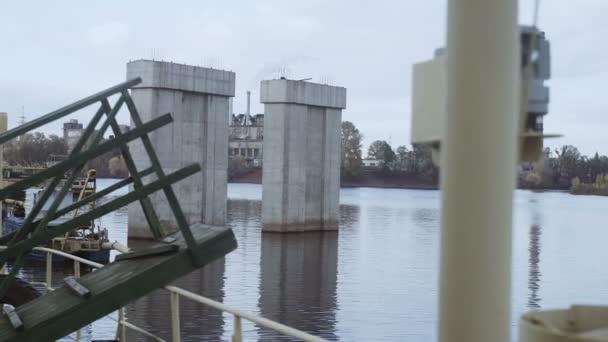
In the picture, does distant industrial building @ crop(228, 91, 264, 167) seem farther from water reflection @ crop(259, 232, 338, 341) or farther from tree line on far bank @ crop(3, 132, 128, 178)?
water reflection @ crop(259, 232, 338, 341)

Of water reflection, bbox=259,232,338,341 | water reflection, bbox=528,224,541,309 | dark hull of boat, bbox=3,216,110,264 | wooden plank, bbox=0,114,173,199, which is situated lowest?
water reflection, bbox=259,232,338,341

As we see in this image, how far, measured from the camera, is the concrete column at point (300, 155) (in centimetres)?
4672

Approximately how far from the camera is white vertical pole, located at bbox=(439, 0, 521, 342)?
7.22ft

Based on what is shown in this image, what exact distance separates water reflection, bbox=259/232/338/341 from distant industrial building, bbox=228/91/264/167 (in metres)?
83.6

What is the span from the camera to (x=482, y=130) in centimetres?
220

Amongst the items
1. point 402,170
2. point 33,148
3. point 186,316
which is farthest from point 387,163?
point 186,316

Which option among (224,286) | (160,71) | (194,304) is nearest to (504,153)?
(194,304)

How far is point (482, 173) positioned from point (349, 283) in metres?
25.8

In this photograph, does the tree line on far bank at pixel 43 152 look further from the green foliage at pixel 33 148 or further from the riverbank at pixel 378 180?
the riverbank at pixel 378 180

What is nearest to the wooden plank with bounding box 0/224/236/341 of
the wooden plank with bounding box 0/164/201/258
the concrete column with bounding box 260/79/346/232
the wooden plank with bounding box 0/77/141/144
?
the wooden plank with bounding box 0/164/201/258

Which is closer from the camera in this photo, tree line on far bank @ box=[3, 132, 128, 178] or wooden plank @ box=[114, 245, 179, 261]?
wooden plank @ box=[114, 245, 179, 261]

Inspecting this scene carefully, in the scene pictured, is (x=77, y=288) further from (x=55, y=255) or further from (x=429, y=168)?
(x=429, y=168)

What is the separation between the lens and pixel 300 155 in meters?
47.7

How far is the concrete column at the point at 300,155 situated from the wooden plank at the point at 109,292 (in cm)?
Answer: 4127
